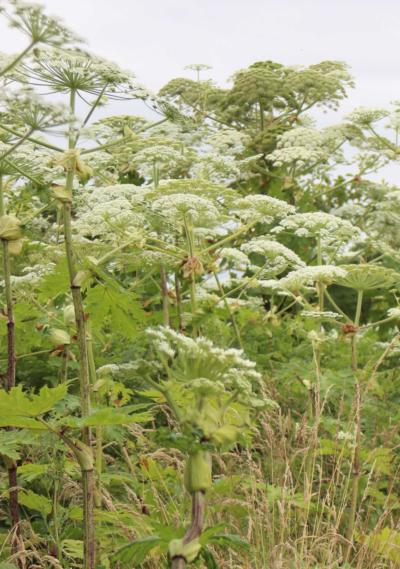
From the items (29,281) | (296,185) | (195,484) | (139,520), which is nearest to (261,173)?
(296,185)

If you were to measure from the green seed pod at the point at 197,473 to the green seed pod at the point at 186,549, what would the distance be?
15 centimetres

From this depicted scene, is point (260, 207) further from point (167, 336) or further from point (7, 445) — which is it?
point (167, 336)

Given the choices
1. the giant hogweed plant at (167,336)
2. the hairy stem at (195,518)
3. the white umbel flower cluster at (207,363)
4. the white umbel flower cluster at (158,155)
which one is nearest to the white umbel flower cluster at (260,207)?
the giant hogweed plant at (167,336)

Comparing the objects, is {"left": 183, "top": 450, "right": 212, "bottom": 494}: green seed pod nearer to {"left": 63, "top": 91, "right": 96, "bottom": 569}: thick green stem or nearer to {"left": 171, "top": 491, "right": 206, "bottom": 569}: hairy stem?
{"left": 171, "top": 491, "right": 206, "bottom": 569}: hairy stem

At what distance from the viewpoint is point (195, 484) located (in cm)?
260

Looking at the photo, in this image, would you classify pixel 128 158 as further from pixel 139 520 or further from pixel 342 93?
pixel 139 520

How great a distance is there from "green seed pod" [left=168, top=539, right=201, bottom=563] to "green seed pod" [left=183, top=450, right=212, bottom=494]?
0.15 m

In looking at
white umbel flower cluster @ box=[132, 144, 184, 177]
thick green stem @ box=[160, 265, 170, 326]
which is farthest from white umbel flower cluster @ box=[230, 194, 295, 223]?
thick green stem @ box=[160, 265, 170, 326]

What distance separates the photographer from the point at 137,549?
2859 millimetres

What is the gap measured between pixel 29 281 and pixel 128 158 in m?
2.48

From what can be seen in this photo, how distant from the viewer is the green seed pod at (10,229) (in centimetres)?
360

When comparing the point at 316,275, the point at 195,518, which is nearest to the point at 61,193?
the point at 195,518

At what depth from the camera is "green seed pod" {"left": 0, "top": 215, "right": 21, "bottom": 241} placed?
3604 millimetres

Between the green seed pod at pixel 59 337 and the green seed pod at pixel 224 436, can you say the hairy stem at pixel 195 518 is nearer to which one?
the green seed pod at pixel 224 436
